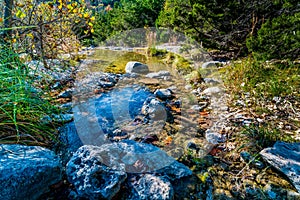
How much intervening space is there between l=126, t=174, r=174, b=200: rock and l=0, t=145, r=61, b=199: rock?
0.49m

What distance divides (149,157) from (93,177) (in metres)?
0.43

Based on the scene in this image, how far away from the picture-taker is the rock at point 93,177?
52.6 inches

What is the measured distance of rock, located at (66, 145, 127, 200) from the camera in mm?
1337

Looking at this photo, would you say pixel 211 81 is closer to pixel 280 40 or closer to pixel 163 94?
pixel 163 94

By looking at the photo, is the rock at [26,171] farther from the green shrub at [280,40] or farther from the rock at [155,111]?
the green shrub at [280,40]

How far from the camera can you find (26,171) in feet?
4.26

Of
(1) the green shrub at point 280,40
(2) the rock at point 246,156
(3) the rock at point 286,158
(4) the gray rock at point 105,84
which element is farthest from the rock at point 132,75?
(3) the rock at point 286,158

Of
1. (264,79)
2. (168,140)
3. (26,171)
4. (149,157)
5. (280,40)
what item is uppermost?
(280,40)

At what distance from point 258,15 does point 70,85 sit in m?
3.42

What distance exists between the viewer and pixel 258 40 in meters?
3.03

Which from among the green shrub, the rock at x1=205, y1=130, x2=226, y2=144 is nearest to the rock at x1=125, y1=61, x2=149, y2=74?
the green shrub

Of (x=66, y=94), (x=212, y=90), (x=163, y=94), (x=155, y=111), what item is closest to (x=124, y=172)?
(x=155, y=111)

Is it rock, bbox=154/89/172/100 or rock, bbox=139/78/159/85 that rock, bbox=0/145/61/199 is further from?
rock, bbox=139/78/159/85

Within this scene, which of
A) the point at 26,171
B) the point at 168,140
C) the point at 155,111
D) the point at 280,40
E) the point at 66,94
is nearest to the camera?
the point at 26,171
